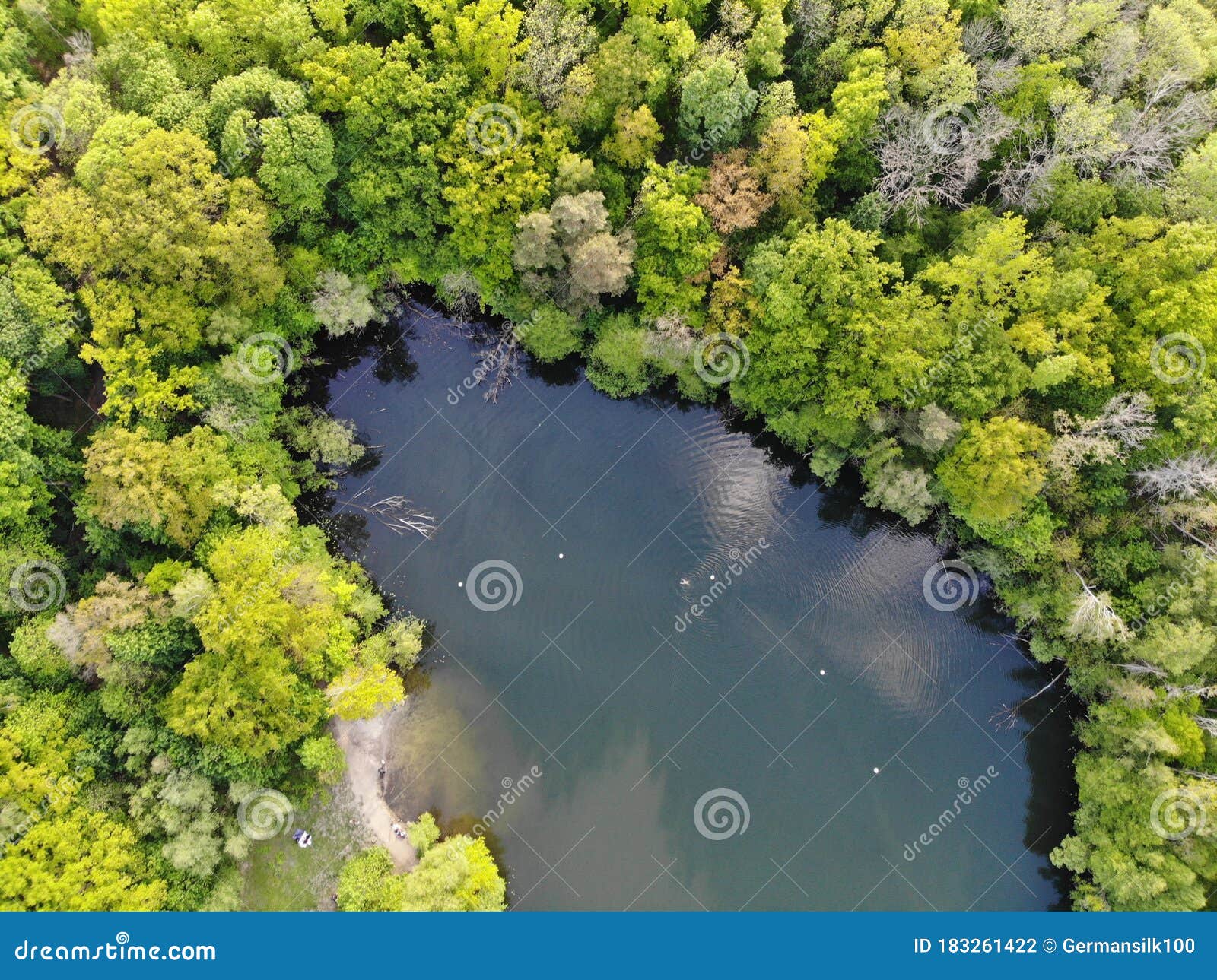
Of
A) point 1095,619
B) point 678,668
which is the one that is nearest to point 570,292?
point 678,668

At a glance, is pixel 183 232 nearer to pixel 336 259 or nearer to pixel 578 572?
pixel 336 259

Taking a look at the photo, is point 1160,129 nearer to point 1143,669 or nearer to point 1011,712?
point 1143,669

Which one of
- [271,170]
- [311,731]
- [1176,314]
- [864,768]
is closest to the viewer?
[1176,314]

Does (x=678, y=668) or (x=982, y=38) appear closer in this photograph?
(x=982, y=38)

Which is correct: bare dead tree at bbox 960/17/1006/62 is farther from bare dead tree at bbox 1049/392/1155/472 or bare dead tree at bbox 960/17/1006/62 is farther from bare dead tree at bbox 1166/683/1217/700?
bare dead tree at bbox 1166/683/1217/700

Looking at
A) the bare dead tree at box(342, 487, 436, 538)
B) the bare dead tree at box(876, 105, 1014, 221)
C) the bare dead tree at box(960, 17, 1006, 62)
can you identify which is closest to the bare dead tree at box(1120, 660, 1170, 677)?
the bare dead tree at box(876, 105, 1014, 221)

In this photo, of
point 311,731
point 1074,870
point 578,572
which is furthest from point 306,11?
point 1074,870
